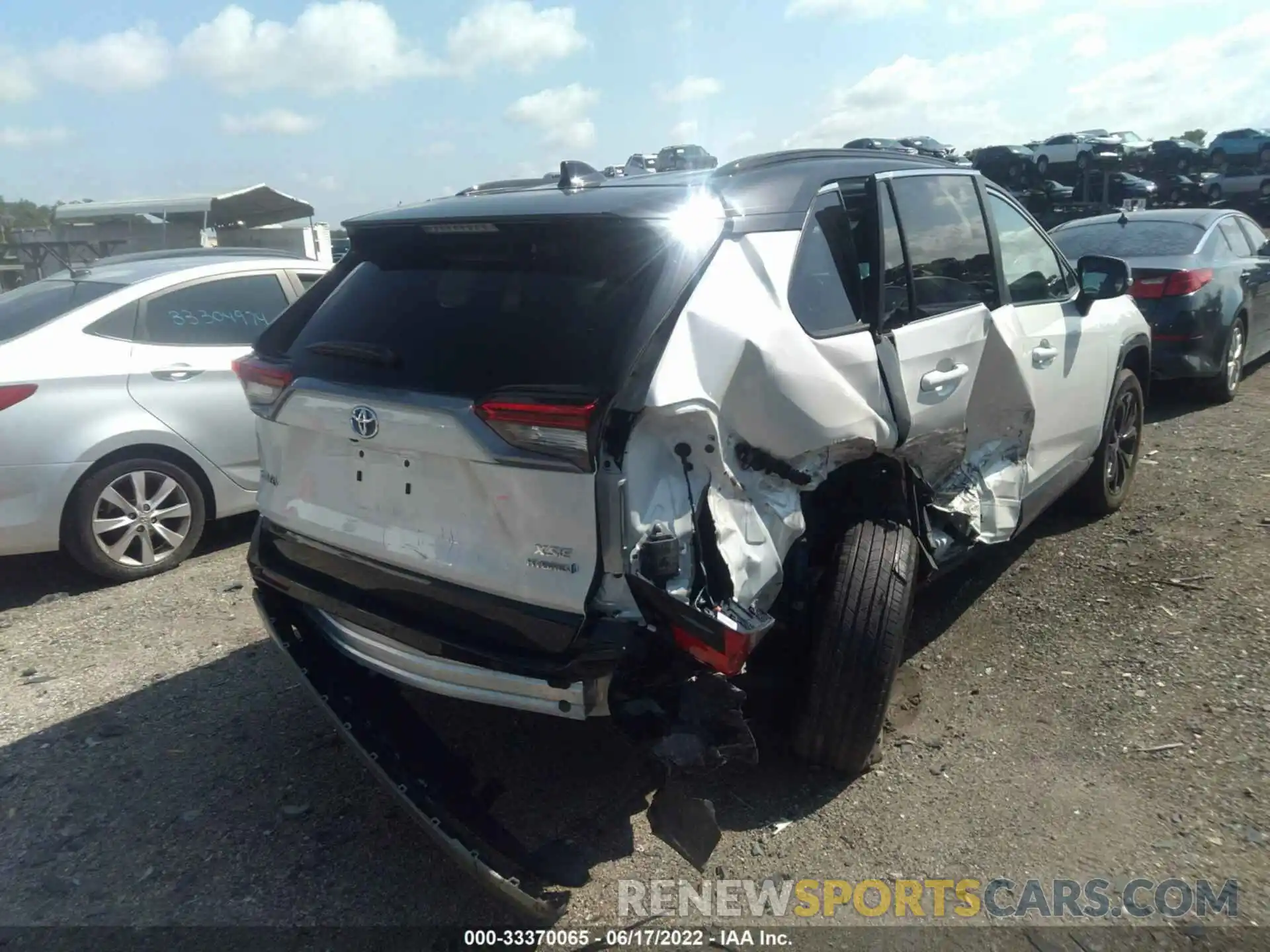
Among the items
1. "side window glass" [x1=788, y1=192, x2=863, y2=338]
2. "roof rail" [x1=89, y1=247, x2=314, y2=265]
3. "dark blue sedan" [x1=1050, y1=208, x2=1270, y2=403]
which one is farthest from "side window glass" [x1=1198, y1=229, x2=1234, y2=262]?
"roof rail" [x1=89, y1=247, x2=314, y2=265]

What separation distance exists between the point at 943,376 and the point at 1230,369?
19.2ft

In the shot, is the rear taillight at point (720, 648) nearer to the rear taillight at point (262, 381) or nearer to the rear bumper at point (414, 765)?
the rear bumper at point (414, 765)

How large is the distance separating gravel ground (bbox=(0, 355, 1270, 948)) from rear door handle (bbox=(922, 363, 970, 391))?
Answer: 119 cm

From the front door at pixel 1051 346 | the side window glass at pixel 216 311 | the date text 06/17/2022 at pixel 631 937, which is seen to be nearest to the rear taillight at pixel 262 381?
the date text 06/17/2022 at pixel 631 937

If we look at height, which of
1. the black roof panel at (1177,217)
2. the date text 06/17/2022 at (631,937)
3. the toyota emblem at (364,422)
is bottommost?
the date text 06/17/2022 at (631,937)

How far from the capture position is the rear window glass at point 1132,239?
8148 millimetres

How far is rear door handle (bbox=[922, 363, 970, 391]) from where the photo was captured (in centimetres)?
355

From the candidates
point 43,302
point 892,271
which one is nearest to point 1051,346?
point 892,271

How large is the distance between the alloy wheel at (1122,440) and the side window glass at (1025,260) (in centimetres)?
90

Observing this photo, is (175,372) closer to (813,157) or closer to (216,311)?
(216,311)

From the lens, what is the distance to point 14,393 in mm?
4879

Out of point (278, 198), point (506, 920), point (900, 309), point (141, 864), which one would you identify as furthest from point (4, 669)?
point (278, 198)

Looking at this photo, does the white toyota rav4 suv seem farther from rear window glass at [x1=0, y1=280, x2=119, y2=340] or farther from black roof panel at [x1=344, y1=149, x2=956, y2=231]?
rear window glass at [x1=0, y1=280, x2=119, y2=340]

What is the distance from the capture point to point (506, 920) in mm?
2734
